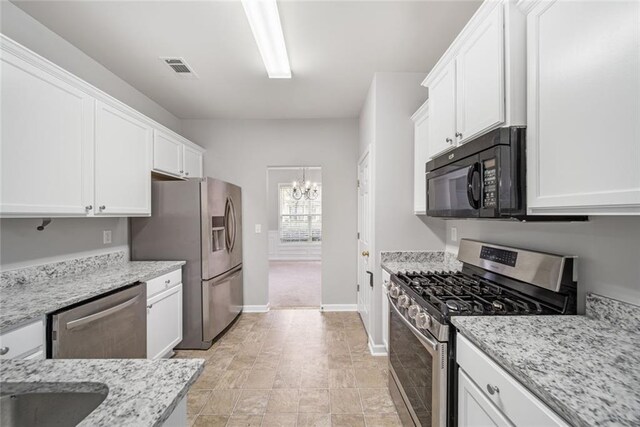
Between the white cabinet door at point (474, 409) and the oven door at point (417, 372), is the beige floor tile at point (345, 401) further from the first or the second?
the white cabinet door at point (474, 409)

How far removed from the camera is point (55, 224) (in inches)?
80.1

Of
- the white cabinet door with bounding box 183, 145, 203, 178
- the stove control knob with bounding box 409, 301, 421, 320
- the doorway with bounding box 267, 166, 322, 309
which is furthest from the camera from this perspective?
the doorway with bounding box 267, 166, 322, 309

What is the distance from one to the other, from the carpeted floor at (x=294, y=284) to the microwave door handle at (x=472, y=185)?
3133 mm

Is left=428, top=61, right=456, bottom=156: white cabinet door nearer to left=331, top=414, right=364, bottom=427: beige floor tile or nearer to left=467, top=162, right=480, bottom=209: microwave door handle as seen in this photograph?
left=467, top=162, right=480, bottom=209: microwave door handle

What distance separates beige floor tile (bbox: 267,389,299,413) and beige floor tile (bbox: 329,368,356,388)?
0.31m

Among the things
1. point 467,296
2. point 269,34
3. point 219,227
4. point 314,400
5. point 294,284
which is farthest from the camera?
point 294,284

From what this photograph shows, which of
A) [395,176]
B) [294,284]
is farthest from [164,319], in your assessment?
[294,284]

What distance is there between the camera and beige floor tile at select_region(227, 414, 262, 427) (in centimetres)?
182

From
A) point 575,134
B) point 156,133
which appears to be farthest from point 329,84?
point 575,134

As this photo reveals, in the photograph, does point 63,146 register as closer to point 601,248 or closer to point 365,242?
point 365,242

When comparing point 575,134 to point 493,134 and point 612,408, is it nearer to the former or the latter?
point 493,134

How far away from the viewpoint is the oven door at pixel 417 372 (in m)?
1.23

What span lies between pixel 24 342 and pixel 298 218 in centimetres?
705

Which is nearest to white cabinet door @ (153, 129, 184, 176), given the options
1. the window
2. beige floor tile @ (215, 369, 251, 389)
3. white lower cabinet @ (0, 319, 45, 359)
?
white lower cabinet @ (0, 319, 45, 359)
